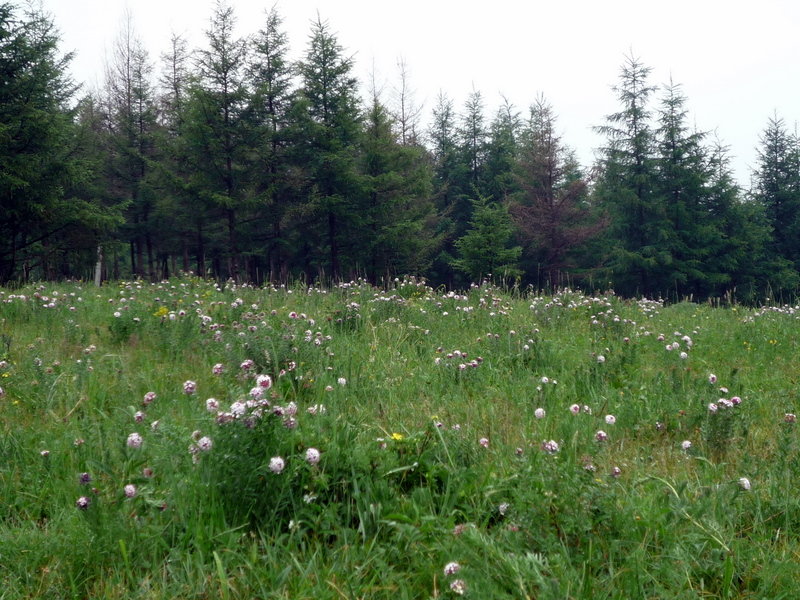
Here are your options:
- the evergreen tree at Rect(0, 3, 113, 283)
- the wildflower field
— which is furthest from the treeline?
the wildflower field

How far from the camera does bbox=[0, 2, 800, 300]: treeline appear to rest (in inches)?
596

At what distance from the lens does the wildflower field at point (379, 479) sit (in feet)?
6.56

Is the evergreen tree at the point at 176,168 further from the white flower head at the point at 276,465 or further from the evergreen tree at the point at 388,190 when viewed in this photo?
the white flower head at the point at 276,465

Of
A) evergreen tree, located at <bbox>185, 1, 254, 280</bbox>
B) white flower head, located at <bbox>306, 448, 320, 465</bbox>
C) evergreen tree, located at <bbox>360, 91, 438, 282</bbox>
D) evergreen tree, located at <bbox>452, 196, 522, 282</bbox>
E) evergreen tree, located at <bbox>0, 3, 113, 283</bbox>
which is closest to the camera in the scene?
white flower head, located at <bbox>306, 448, 320, 465</bbox>

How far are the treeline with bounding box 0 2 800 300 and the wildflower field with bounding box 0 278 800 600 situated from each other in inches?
449

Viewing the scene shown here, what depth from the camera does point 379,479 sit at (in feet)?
8.32

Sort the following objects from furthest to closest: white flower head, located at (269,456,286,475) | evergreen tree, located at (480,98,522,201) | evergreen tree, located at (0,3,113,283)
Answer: evergreen tree, located at (480,98,522,201) < evergreen tree, located at (0,3,113,283) < white flower head, located at (269,456,286,475)

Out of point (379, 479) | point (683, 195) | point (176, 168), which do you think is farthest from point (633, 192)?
point (379, 479)

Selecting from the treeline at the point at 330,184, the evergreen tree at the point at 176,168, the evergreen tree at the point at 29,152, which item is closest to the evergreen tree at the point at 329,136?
the treeline at the point at 330,184

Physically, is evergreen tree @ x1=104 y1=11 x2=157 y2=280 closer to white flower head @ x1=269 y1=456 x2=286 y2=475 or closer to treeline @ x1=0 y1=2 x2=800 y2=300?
treeline @ x1=0 y1=2 x2=800 y2=300

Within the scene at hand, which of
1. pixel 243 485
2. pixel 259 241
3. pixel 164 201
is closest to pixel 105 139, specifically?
pixel 164 201

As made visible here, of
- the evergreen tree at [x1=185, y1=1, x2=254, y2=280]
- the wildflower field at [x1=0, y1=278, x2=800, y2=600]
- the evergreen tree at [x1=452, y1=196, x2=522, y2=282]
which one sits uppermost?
the evergreen tree at [x1=185, y1=1, x2=254, y2=280]

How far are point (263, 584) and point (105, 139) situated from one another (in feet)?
92.7

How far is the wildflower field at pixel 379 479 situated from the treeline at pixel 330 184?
1140 centimetres
